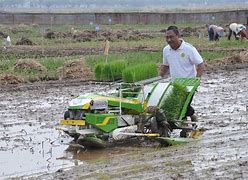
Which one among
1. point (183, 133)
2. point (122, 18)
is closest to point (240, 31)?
point (183, 133)

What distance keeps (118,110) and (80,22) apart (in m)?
65.3

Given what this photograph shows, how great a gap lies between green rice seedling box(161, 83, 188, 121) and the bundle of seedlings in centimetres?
216

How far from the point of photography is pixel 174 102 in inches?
433

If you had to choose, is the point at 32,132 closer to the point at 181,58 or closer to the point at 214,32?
the point at 181,58

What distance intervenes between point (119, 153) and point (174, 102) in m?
1.36

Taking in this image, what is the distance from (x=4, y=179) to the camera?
8.66 metres

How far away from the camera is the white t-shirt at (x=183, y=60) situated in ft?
36.9

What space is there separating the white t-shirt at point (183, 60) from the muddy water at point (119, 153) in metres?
1.11

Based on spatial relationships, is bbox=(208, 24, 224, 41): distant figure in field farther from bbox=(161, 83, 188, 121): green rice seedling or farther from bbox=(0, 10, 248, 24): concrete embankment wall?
bbox=(0, 10, 248, 24): concrete embankment wall

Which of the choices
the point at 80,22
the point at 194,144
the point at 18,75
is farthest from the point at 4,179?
the point at 80,22

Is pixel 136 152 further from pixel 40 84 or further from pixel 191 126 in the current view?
pixel 40 84

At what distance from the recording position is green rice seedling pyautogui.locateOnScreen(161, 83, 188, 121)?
10.9 metres


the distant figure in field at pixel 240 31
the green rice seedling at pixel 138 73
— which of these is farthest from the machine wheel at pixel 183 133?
the distant figure in field at pixel 240 31

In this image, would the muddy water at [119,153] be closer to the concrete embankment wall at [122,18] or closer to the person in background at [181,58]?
the person in background at [181,58]
